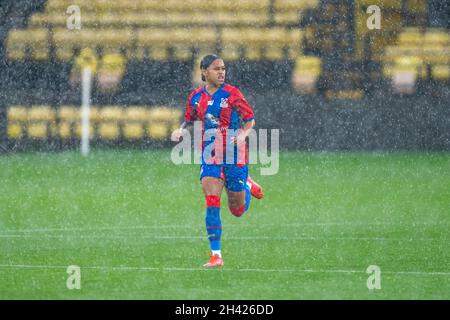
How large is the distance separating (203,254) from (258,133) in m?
12.1

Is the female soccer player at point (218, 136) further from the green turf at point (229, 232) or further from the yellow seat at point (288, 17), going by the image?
the yellow seat at point (288, 17)

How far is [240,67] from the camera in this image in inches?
966

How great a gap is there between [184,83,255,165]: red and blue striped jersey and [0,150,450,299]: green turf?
93 centimetres

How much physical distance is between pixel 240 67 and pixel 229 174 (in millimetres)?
15140

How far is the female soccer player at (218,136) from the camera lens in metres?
9.30

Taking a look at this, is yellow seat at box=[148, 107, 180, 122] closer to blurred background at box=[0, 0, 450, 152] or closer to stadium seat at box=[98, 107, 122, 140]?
blurred background at box=[0, 0, 450, 152]

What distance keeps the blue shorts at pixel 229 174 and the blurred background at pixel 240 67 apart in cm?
1220

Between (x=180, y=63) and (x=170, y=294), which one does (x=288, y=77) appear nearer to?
(x=180, y=63)

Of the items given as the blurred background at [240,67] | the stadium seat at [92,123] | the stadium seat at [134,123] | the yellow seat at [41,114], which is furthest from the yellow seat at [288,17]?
the yellow seat at [41,114]

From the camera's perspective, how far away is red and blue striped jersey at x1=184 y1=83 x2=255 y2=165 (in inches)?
372

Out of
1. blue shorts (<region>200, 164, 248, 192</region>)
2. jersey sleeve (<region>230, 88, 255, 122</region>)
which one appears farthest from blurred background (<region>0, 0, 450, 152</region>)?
jersey sleeve (<region>230, 88, 255, 122</region>)

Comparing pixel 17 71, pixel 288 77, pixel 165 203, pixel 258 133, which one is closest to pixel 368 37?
pixel 288 77
